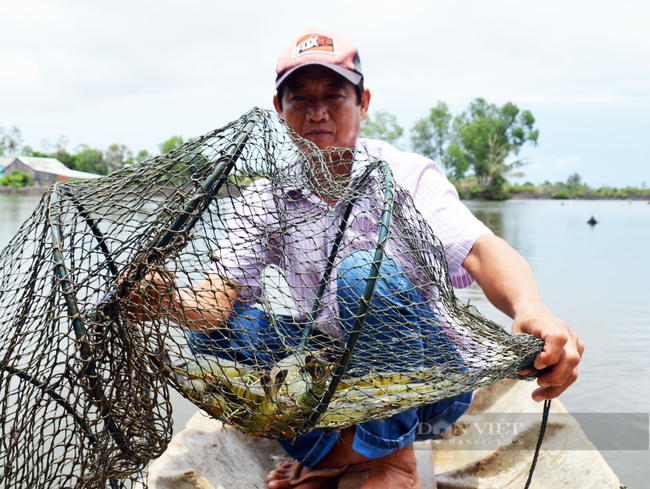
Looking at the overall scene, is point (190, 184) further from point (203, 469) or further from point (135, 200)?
Result: point (203, 469)

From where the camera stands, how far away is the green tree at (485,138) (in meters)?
47.2

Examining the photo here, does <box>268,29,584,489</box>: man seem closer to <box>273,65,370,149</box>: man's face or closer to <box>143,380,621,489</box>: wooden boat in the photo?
<box>273,65,370,149</box>: man's face

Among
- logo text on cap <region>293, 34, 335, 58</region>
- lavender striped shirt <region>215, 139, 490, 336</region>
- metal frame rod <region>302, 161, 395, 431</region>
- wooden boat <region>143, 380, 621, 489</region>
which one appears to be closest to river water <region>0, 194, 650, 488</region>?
wooden boat <region>143, 380, 621, 489</region>

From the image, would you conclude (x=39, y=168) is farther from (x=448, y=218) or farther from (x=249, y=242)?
(x=448, y=218)

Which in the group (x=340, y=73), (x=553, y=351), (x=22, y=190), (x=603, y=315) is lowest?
(x=603, y=315)

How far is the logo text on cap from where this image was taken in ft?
5.87

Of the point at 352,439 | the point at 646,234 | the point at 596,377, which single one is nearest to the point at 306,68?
the point at 352,439

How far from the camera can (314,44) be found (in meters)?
1.80

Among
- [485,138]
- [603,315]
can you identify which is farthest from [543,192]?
[603,315]

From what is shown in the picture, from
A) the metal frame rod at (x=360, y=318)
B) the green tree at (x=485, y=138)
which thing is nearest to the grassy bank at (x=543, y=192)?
the green tree at (x=485, y=138)

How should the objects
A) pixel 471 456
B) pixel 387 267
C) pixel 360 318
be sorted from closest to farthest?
pixel 360 318 < pixel 387 267 < pixel 471 456

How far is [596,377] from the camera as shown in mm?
3557

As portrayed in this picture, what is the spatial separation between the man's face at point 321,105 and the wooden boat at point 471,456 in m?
1.26

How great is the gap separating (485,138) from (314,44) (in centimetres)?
5034
